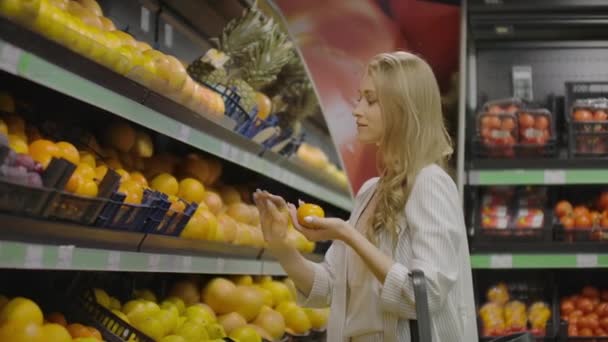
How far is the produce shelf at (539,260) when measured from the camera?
4.24 m

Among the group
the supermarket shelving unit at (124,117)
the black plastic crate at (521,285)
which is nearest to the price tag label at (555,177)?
the black plastic crate at (521,285)

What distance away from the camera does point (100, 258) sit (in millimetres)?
2355

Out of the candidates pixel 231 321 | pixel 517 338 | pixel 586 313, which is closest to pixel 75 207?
pixel 517 338

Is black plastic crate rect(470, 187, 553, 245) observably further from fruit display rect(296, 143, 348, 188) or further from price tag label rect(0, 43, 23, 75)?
price tag label rect(0, 43, 23, 75)

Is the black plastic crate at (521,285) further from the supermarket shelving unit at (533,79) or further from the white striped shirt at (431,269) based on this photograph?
the white striped shirt at (431,269)

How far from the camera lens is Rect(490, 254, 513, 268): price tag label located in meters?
4.29

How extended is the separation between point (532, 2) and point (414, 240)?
8.53ft

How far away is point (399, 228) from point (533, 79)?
2954 millimetres

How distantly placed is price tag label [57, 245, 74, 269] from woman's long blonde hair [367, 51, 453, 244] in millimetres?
739

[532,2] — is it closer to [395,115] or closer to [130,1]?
[130,1]

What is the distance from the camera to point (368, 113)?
7.29ft

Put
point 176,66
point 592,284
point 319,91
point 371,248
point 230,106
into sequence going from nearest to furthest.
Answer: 1. point 371,248
2. point 176,66
3. point 230,106
4. point 319,91
5. point 592,284

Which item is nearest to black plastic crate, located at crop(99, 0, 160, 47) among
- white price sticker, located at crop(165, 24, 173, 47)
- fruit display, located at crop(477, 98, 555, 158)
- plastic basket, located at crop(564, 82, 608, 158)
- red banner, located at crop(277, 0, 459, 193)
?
white price sticker, located at crop(165, 24, 173, 47)

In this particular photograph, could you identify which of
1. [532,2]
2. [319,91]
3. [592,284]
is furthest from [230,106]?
[592,284]
